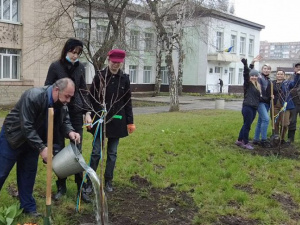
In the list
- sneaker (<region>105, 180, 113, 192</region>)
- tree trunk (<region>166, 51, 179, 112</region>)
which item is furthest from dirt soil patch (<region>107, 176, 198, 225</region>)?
tree trunk (<region>166, 51, 179, 112</region>)

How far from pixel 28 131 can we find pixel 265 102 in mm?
5698

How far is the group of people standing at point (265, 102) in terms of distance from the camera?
7574 millimetres

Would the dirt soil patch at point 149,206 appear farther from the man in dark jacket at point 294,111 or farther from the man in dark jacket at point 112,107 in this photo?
the man in dark jacket at point 294,111

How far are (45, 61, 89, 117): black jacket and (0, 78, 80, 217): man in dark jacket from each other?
0.51 m

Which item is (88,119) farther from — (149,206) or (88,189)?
(149,206)

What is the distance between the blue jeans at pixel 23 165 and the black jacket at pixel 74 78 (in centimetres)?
82

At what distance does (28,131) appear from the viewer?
3.46 metres

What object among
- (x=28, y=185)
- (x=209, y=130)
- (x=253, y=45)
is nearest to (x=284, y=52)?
(x=253, y=45)

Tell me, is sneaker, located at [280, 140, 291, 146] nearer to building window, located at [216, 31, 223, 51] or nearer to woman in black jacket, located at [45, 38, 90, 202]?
woman in black jacket, located at [45, 38, 90, 202]

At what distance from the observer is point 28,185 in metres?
4.04

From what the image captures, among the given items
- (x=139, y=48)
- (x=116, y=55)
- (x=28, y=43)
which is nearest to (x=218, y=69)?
(x=139, y=48)

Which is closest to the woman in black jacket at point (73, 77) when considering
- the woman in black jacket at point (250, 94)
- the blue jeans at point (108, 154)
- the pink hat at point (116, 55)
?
the blue jeans at point (108, 154)

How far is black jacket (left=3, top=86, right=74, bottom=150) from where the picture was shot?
3.48 meters

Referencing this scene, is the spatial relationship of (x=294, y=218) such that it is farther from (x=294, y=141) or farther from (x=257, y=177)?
(x=294, y=141)
